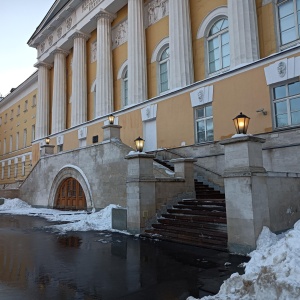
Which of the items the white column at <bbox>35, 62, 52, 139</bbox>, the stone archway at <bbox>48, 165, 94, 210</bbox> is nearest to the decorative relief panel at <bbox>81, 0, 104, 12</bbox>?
the white column at <bbox>35, 62, 52, 139</bbox>

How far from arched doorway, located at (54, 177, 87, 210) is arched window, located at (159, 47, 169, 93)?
840 centimetres

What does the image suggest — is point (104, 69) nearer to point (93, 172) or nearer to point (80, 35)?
point (80, 35)

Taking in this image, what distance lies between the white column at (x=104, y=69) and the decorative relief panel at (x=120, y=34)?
0.58m

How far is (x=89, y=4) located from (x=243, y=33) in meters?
17.3

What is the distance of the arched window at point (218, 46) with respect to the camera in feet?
57.8

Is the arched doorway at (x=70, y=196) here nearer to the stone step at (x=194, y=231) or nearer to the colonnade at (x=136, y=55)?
the colonnade at (x=136, y=55)

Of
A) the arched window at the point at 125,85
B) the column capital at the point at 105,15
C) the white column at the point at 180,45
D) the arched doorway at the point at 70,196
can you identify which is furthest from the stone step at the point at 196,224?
the column capital at the point at 105,15

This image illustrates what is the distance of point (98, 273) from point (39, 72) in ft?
111

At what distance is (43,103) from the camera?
114ft

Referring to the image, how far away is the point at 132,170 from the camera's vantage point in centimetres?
1147

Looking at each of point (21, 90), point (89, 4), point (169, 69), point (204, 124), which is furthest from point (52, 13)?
point (204, 124)

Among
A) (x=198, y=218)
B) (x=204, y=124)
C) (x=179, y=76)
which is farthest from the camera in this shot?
(x=179, y=76)

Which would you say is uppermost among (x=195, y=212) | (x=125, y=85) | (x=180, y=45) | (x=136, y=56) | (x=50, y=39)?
(x=50, y=39)

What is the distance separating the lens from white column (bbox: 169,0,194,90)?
18.7 meters
